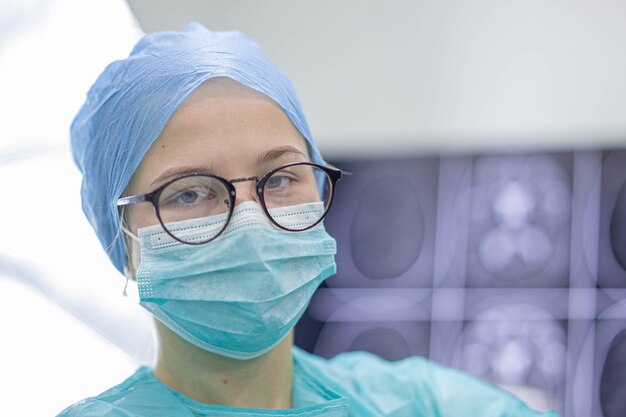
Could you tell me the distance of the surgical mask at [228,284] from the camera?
103cm

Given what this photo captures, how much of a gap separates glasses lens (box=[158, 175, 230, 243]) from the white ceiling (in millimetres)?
1291

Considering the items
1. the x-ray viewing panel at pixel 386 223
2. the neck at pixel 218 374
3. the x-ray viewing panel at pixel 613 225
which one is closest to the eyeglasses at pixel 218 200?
the neck at pixel 218 374

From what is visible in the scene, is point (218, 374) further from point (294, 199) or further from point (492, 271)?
point (492, 271)

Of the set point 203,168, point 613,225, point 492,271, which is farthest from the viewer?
point 492,271

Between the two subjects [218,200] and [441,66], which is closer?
[218,200]

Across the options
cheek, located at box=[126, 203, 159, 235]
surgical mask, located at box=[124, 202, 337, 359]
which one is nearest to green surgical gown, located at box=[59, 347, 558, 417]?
surgical mask, located at box=[124, 202, 337, 359]

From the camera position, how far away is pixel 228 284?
3.43ft

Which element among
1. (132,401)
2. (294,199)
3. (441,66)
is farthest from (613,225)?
(132,401)

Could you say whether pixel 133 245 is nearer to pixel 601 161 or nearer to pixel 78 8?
pixel 78 8

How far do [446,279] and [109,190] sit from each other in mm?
1305

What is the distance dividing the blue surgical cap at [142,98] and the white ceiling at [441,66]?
3.82ft

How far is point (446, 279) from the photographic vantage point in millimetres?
2207

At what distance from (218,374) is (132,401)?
5.1 inches

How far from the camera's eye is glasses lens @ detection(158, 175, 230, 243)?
104 centimetres
